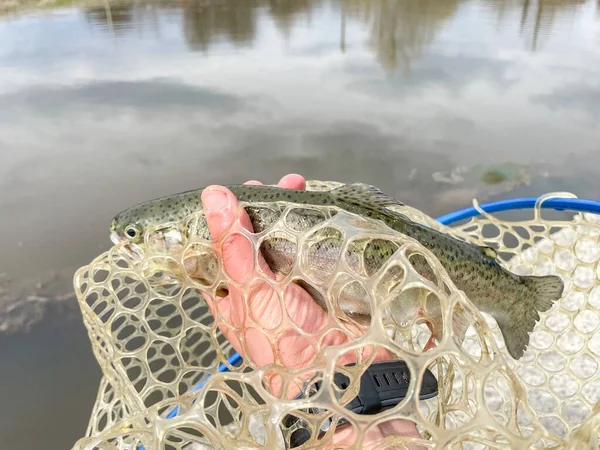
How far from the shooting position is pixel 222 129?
21.6ft

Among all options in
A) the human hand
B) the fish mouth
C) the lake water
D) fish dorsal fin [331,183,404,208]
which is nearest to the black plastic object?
the human hand

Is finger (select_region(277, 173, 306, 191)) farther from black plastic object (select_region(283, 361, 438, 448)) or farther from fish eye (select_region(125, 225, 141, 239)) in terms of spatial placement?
black plastic object (select_region(283, 361, 438, 448))

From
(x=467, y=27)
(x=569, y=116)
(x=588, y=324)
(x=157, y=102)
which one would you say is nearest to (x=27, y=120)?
(x=157, y=102)

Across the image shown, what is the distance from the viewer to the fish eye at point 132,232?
226cm

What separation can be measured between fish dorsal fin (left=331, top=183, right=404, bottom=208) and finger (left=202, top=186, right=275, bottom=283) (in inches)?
19.9

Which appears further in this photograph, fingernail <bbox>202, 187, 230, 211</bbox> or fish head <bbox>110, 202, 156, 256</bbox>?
fish head <bbox>110, 202, 156, 256</bbox>

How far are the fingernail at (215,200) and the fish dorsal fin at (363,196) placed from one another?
1.74 ft

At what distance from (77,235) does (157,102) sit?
344cm

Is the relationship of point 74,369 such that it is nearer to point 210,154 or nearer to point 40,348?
point 40,348

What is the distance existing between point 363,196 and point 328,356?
1095 mm

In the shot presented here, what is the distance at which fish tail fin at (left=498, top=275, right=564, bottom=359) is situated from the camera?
221 centimetres

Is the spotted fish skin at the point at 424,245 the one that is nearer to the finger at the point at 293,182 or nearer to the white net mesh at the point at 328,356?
the white net mesh at the point at 328,356

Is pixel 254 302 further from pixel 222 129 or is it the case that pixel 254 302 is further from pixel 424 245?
pixel 222 129

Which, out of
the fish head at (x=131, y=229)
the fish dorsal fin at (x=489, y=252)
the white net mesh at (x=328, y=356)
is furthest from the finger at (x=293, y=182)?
the fish dorsal fin at (x=489, y=252)
